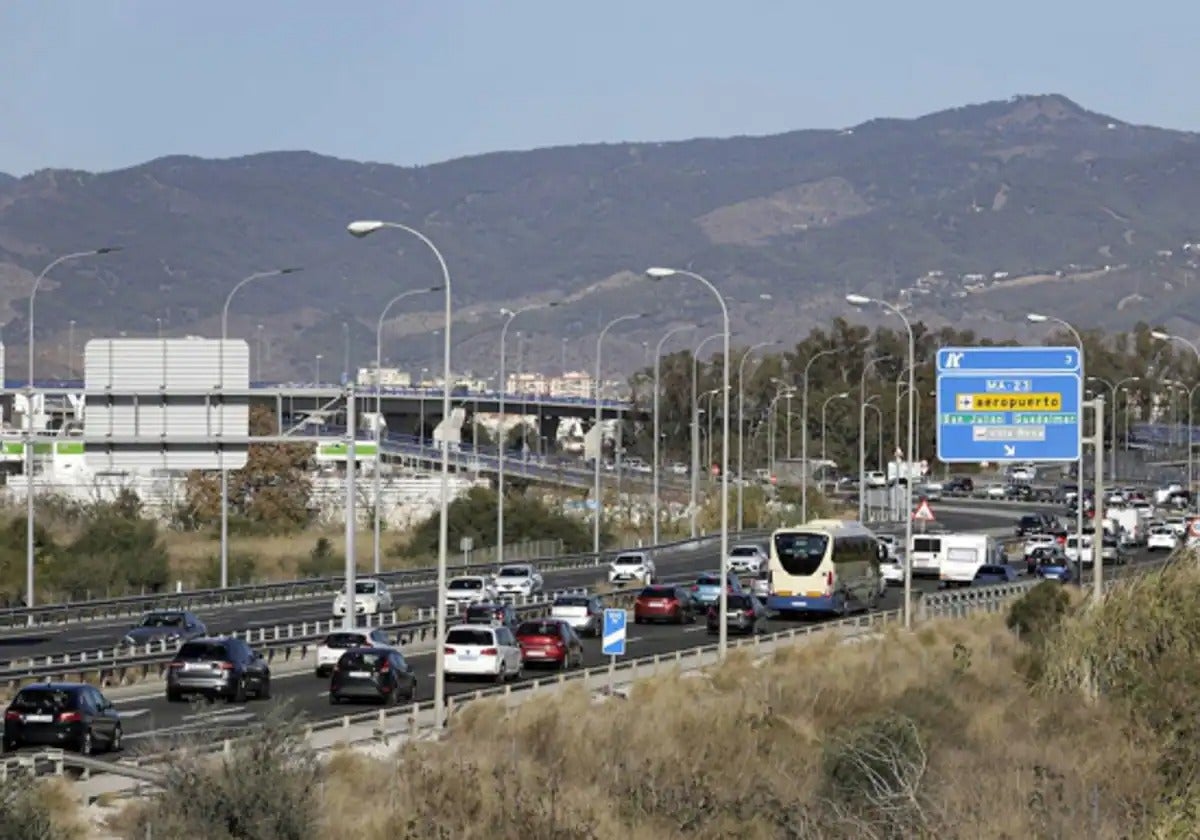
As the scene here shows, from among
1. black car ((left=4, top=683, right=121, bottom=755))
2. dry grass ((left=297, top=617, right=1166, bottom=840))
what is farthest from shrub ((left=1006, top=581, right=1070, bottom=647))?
black car ((left=4, top=683, right=121, bottom=755))

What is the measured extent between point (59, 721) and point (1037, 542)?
214 ft

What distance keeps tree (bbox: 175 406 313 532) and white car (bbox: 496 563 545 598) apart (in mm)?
39242

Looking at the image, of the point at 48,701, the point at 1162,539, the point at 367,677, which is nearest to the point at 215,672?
the point at 367,677

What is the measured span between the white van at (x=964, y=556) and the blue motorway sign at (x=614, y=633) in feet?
135

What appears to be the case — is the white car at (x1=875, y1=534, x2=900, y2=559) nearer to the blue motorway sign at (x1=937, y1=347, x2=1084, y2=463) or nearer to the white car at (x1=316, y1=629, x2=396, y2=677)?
the blue motorway sign at (x1=937, y1=347, x2=1084, y2=463)

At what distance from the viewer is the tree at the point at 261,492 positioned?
116m

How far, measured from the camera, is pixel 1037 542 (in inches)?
3777

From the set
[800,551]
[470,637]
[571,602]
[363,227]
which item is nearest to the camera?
[363,227]

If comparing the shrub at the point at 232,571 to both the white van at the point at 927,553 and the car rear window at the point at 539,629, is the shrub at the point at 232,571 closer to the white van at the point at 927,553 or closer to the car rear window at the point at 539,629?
the white van at the point at 927,553

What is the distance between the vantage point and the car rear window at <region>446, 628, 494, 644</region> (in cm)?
4916

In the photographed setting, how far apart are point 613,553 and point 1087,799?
2618 inches

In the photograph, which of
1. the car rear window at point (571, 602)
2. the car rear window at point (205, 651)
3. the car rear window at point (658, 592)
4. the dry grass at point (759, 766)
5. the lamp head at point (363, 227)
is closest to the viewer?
the dry grass at point (759, 766)

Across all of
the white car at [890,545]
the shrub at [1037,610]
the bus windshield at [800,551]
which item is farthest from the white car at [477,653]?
the white car at [890,545]

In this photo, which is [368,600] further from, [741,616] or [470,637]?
[470,637]
